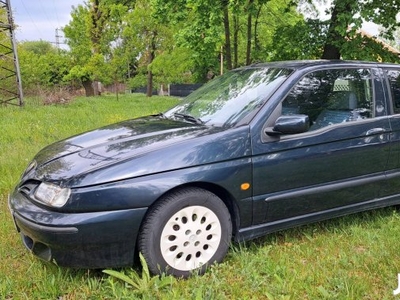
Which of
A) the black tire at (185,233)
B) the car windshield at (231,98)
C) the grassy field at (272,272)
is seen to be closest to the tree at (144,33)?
the car windshield at (231,98)

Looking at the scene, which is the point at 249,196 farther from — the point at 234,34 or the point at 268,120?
the point at 234,34

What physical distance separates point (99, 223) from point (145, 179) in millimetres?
400

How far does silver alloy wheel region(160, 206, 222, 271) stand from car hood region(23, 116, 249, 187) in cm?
36

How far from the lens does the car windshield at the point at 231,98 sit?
318 cm

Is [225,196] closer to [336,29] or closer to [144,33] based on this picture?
[336,29]

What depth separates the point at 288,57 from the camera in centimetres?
1211

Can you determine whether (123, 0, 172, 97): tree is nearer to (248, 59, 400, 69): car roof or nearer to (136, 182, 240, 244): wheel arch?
(248, 59, 400, 69): car roof

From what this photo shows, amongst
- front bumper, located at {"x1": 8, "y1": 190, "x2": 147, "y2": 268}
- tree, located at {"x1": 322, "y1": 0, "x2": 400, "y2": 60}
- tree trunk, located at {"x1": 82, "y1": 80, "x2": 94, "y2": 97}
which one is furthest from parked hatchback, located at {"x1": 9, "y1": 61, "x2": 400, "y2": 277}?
tree trunk, located at {"x1": 82, "y1": 80, "x2": 94, "y2": 97}

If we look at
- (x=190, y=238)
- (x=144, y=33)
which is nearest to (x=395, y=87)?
(x=190, y=238)

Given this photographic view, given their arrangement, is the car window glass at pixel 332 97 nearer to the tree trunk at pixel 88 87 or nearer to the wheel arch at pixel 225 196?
the wheel arch at pixel 225 196

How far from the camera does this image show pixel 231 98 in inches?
137

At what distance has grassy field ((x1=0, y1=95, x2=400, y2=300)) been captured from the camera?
8.38ft

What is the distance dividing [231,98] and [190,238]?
1336mm

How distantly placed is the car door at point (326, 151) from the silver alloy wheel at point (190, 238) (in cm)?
39
